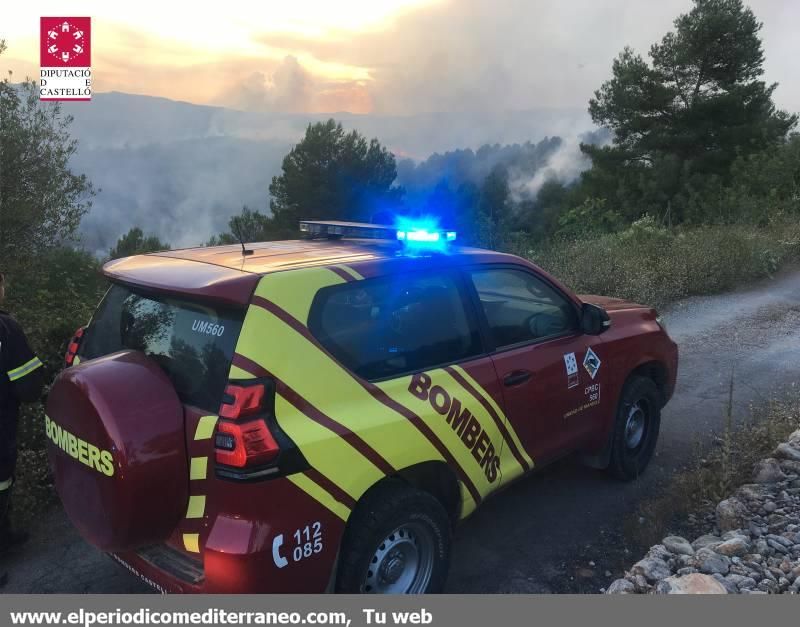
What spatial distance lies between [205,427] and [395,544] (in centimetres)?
101

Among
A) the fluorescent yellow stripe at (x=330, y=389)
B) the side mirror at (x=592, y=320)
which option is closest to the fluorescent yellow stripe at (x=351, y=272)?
the fluorescent yellow stripe at (x=330, y=389)

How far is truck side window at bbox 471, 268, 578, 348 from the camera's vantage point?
3.32m

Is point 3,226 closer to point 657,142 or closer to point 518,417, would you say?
point 518,417

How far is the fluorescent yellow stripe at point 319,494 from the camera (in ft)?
7.48

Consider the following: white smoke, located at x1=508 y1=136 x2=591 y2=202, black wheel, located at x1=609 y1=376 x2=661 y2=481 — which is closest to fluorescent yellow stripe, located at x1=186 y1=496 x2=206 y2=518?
black wheel, located at x1=609 y1=376 x2=661 y2=481

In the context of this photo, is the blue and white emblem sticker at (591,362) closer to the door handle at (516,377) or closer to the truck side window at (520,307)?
the truck side window at (520,307)

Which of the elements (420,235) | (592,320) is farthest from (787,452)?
(420,235)

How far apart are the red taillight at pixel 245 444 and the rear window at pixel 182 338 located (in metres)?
0.13

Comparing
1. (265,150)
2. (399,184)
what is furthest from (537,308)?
(265,150)

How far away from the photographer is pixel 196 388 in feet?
7.80

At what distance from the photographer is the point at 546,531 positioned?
12.4 feet

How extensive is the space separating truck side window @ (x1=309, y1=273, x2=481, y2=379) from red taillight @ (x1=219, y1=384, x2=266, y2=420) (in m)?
0.36

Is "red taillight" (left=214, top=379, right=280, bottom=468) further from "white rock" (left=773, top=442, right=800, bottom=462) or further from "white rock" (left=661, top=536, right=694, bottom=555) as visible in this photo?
"white rock" (left=773, top=442, right=800, bottom=462)

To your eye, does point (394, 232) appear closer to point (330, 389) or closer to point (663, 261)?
point (330, 389)
